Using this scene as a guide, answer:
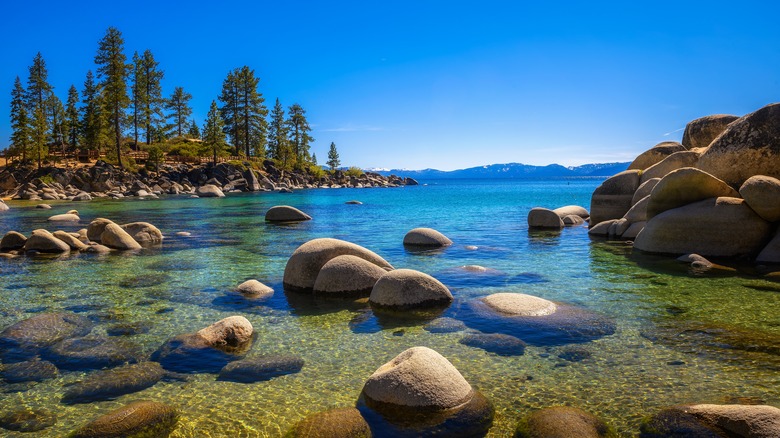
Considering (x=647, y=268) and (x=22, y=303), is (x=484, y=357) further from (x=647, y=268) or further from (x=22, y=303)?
(x=22, y=303)

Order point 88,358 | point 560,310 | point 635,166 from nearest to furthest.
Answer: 1. point 88,358
2. point 560,310
3. point 635,166

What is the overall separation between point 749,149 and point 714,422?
15.6m

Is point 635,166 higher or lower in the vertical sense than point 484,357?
higher

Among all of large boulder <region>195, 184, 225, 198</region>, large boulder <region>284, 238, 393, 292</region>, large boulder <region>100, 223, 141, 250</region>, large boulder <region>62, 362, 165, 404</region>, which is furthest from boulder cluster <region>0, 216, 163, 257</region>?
large boulder <region>195, 184, 225, 198</region>

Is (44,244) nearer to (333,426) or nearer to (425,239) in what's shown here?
(425,239)

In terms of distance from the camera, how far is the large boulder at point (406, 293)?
10.2 metres

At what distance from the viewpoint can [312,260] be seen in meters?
12.4

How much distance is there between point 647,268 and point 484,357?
380 inches

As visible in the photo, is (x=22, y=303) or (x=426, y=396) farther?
(x=22, y=303)

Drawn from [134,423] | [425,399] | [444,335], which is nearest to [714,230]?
[444,335]

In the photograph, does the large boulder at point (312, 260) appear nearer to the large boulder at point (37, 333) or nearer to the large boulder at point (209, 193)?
the large boulder at point (37, 333)

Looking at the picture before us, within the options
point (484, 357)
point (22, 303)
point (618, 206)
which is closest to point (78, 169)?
point (22, 303)

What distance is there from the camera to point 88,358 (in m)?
7.52

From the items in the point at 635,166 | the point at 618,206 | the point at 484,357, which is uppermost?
the point at 635,166
